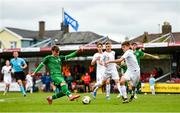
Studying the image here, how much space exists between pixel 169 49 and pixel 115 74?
61.2 feet

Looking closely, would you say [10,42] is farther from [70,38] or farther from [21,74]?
[21,74]

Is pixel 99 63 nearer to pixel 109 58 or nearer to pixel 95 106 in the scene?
pixel 109 58

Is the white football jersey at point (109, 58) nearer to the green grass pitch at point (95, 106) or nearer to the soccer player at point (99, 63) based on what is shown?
the soccer player at point (99, 63)

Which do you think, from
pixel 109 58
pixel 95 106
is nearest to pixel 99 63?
pixel 109 58

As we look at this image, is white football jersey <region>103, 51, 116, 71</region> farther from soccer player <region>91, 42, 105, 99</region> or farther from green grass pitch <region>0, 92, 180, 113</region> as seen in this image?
green grass pitch <region>0, 92, 180, 113</region>

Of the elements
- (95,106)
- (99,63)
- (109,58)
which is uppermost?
(109,58)

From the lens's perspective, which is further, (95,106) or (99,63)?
(99,63)

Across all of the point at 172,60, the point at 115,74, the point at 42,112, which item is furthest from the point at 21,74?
the point at 172,60

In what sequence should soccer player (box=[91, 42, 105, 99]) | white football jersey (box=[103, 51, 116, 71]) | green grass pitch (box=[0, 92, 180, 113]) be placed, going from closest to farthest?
1. green grass pitch (box=[0, 92, 180, 113])
2. white football jersey (box=[103, 51, 116, 71])
3. soccer player (box=[91, 42, 105, 99])

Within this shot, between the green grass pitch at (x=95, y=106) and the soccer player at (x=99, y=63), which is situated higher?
the soccer player at (x=99, y=63)

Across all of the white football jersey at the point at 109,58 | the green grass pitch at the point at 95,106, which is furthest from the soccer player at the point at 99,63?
the green grass pitch at the point at 95,106

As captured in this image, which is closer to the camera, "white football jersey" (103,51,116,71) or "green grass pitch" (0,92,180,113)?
"green grass pitch" (0,92,180,113)

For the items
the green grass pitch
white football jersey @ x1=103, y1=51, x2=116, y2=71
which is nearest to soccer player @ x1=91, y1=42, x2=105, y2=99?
white football jersey @ x1=103, y1=51, x2=116, y2=71

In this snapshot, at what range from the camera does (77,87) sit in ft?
123
